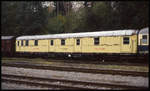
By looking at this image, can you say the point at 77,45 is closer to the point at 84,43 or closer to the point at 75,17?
the point at 84,43

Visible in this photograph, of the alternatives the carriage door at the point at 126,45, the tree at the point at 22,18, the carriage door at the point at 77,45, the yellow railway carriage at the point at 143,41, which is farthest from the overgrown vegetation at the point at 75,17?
the carriage door at the point at 77,45

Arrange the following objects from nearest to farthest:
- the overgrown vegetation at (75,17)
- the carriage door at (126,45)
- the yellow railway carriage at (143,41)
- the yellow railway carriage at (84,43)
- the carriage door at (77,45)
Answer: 1. the yellow railway carriage at (143,41)
2. the carriage door at (126,45)
3. the yellow railway carriage at (84,43)
4. the carriage door at (77,45)
5. the overgrown vegetation at (75,17)

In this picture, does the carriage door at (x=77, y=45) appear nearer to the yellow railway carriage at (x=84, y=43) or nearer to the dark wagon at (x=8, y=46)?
the yellow railway carriage at (x=84, y=43)

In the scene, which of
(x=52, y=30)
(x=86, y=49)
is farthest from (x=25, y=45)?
(x=52, y=30)

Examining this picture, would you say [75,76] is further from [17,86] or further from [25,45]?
[25,45]

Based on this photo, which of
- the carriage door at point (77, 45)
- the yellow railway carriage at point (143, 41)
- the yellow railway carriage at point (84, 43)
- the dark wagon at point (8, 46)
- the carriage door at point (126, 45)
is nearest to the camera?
the yellow railway carriage at point (143, 41)

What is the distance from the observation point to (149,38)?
18.3m

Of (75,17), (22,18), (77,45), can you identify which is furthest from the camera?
(22,18)

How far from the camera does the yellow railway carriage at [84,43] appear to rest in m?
20.2

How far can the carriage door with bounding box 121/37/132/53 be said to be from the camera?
19953 millimetres

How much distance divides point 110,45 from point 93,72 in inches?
337

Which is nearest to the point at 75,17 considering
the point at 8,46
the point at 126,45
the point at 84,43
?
the point at 8,46

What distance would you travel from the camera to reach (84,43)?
22.8 metres

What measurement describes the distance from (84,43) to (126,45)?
4.67 meters
